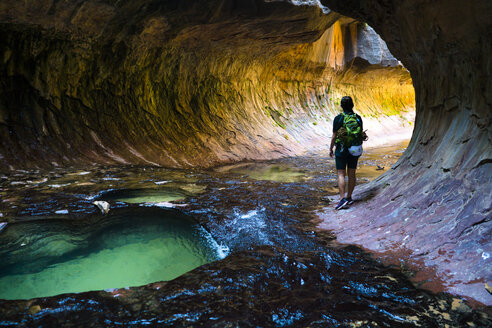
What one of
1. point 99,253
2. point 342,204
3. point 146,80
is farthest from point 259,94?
point 99,253

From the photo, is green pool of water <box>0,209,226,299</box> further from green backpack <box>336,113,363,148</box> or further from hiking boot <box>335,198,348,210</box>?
green backpack <box>336,113,363,148</box>

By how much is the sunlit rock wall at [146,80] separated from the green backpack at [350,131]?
5.10 metres

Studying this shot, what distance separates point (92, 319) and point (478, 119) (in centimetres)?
365

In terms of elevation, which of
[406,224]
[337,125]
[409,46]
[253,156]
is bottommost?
[253,156]

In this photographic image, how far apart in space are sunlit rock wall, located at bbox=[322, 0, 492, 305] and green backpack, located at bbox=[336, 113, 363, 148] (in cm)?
76

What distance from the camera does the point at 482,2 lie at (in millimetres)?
2961

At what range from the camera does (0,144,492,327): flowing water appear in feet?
7.16

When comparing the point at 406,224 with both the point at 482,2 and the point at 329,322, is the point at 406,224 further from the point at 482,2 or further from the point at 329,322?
the point at 482,2

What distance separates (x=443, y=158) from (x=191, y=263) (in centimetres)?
287

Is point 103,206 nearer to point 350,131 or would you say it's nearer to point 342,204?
point 342,204

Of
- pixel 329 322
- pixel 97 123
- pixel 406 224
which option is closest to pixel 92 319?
pixel 329 322

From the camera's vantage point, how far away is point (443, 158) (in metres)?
3.67

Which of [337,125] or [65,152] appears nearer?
[337,125]

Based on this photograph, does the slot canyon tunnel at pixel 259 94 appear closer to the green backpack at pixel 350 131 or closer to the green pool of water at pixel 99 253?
the green backpack at pixel 350 131
